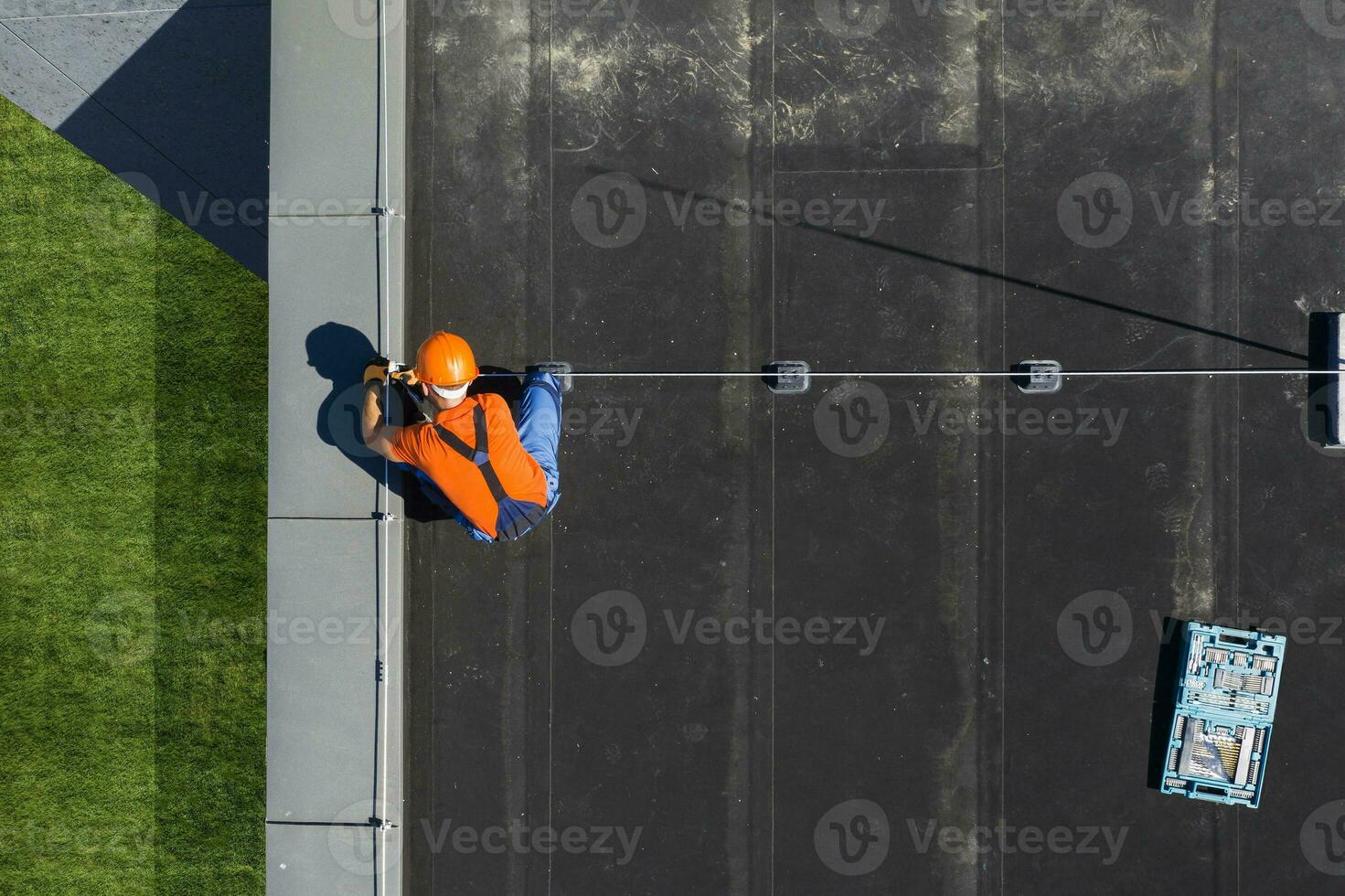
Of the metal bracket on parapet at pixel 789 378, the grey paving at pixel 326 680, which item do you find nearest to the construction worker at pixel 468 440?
the grey paving at pixel 326 680

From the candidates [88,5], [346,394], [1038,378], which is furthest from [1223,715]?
[88,5]

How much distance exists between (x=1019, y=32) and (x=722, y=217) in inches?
113

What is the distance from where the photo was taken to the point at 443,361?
613cm

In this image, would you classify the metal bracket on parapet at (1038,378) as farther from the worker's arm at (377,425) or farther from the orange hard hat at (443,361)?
the worker's arm at (377,425)

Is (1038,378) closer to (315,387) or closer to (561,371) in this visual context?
(561,371)

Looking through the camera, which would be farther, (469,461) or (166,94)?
(166,94)

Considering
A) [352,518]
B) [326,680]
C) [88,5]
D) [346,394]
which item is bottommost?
[326,680]

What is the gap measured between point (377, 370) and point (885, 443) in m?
4.07

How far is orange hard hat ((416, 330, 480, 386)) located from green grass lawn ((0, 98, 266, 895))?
550cm

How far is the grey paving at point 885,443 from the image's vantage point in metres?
6.53

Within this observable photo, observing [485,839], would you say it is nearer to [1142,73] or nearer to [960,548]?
[960,548]

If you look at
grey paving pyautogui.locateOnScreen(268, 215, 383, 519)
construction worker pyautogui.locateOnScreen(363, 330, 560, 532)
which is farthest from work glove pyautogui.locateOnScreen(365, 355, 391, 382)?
grey paving pyautogui.locateOnScreen(268, 215, 383, 519)

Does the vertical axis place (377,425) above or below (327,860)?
above

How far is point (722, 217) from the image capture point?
6684 millimetres
